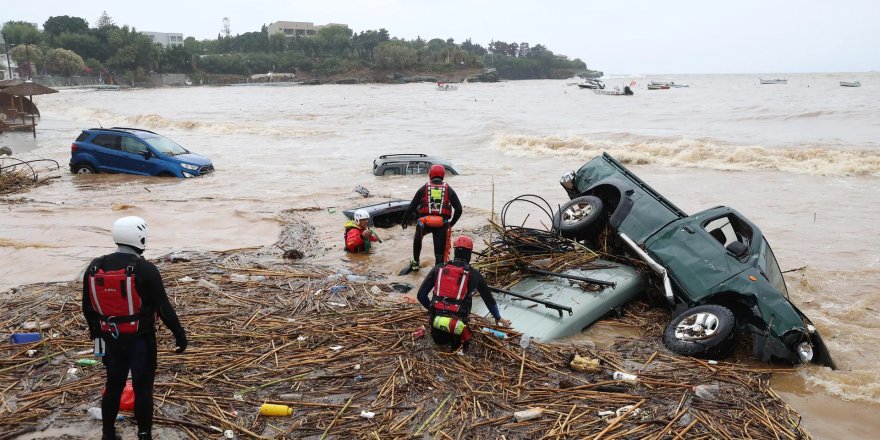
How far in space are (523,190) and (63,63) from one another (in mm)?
112790

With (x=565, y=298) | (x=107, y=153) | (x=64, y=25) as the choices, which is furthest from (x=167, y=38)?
(x=565, y=298)

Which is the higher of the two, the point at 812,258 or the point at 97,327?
the point at 97,327

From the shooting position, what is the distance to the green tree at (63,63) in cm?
10325

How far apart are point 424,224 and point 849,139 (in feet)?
84.1

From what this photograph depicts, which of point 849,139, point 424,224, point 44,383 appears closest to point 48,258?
point 44,383

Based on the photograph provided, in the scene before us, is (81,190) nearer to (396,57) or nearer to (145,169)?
(145,169)

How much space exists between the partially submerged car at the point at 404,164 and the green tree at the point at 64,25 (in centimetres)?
13753

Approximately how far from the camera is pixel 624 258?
759 centimetres

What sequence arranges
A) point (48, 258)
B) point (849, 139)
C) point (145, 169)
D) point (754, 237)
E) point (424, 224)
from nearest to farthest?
point (754, 237)
point (424, 224)
point (48, 258)
point (145, 169)
point (849, 139)

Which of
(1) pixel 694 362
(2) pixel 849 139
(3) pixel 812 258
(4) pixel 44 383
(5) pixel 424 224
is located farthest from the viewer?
(2) pixel 849 139

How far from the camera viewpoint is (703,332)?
5.98 metres

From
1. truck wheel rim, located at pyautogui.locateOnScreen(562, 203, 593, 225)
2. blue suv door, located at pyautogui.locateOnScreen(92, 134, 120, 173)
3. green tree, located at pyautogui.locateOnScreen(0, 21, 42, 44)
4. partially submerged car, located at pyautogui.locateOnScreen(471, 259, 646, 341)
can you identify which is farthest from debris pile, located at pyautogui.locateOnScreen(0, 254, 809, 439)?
green tree, located at pyautogui.locateOnScreen(0, 21, 42, 44)

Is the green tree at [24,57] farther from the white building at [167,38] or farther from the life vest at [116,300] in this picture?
the life vest at [116,300]

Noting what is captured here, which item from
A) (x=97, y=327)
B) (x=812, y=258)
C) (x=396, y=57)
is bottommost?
(x=812, y=258)
